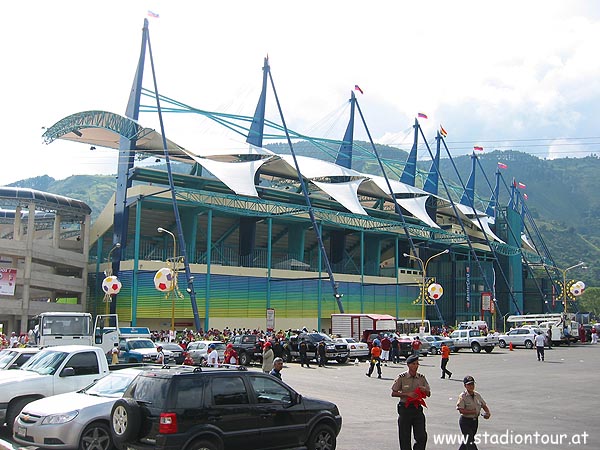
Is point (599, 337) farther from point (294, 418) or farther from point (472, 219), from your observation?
point (294, 418)

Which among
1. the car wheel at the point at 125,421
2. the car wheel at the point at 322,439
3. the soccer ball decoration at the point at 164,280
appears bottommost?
the car wheel at the point at 322,439

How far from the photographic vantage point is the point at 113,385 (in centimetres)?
1179

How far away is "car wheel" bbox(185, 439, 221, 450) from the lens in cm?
925

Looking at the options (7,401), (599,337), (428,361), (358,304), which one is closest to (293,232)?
(358,304)

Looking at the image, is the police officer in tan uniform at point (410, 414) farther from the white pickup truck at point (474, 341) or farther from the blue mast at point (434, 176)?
the blue mast at point (434, 176)

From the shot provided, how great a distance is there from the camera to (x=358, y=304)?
7038 cm

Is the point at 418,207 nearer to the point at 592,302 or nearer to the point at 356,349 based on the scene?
the point at 356,349

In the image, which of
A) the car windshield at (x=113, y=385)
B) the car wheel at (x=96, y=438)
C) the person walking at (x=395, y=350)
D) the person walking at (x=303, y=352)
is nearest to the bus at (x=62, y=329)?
the person walking at (x=303, y=352)

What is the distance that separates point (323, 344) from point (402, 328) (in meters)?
19.3

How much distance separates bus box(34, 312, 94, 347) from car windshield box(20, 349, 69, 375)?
12.7 meters

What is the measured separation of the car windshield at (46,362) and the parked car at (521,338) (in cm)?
4123

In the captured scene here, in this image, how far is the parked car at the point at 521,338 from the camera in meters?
49.0

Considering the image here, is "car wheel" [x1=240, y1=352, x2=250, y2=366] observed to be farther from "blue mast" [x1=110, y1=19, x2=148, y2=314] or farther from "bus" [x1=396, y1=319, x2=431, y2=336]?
"blue mast" [x1=110, y1=19, x2=148, y2=314]

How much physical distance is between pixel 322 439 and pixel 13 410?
21.8ft
